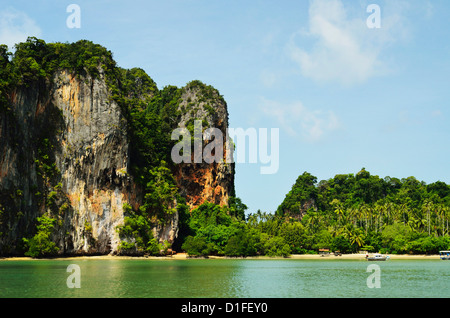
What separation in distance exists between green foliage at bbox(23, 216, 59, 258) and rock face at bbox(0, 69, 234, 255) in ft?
3.48

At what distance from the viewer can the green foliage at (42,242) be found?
6016cm

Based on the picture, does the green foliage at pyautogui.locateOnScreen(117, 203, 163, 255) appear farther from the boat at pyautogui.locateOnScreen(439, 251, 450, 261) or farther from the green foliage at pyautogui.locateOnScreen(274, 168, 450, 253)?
the boat at pyautogui.locateOnScreen(439, 251, 450, 261)

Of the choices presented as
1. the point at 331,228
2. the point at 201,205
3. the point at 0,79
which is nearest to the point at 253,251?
the point at 201,205

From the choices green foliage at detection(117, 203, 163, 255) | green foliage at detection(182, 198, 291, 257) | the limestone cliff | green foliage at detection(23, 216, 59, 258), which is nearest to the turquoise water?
green foliage at detection(23, 216, 59, 258)

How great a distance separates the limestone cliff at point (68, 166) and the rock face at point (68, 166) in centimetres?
12

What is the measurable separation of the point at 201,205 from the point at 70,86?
102ft

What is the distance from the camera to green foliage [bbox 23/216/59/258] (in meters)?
60.2

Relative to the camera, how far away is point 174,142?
89312mm

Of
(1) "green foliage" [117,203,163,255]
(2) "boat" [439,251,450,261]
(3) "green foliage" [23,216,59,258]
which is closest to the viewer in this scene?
(3) "green foliage" [23,216,59,258]

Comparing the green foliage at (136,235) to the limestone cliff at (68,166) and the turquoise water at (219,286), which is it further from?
the turquoise water at (219,286)

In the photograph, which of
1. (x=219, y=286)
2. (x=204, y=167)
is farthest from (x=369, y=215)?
(x=219, y=286)

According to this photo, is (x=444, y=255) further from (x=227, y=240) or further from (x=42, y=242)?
(x=42, y=242)

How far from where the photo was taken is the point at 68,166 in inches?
2697

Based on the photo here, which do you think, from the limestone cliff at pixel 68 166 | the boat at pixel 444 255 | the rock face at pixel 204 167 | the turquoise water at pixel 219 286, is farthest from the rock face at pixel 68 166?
the boat at pixel 444 255
